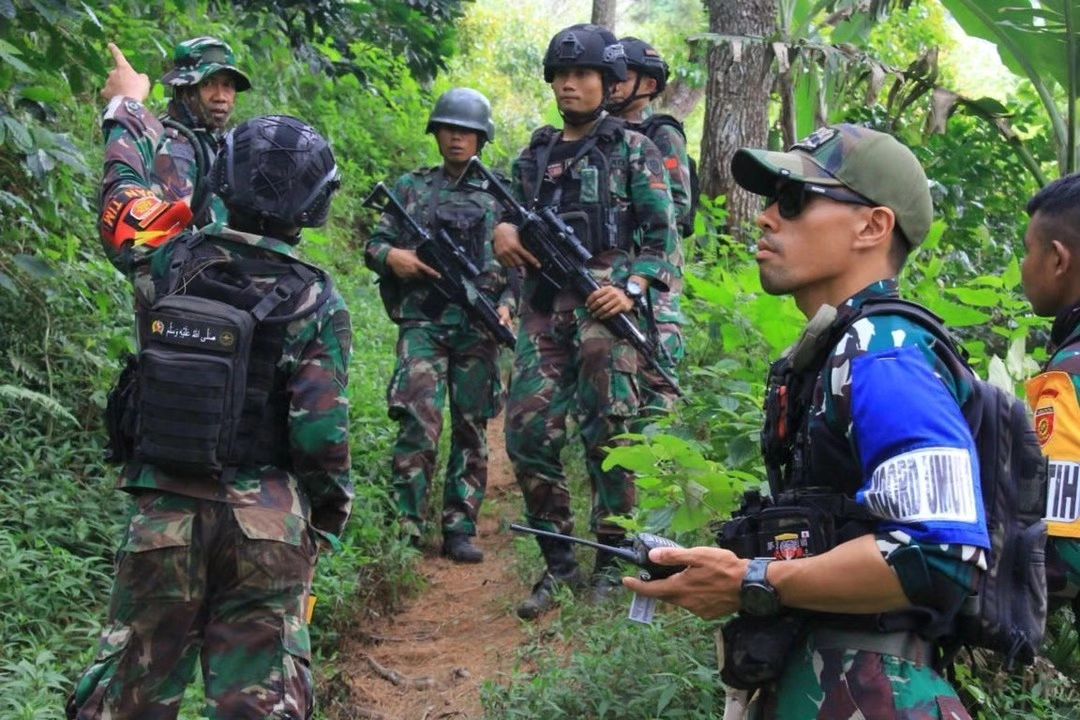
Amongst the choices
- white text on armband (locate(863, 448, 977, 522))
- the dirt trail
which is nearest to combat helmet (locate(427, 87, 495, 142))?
the dirt trail

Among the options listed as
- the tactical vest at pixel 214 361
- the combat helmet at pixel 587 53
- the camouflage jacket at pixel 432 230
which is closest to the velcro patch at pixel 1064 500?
the tactical vest at pixel 214 361

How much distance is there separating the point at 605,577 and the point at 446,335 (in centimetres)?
190

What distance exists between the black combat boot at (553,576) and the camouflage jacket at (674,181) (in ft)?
4.07

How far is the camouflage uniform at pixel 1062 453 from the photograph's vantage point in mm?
2973

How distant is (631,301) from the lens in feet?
19.1

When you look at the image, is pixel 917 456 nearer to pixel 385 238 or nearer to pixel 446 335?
pixel 446 335

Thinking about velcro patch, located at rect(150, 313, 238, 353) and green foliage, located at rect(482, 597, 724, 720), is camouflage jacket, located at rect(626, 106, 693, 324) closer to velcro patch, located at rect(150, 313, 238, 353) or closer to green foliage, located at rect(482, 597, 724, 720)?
green foliage, located at rect(482, 597, 724, 720)

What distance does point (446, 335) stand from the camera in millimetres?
6914

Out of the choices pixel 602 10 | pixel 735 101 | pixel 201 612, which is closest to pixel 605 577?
pixel 201 612

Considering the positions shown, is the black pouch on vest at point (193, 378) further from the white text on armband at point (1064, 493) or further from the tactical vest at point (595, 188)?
the tactical vest at point (595, 188)

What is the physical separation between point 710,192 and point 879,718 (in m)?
7.89

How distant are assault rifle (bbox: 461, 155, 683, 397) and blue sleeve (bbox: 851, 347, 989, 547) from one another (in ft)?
12.5

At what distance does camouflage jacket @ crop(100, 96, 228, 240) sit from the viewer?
4281 mm

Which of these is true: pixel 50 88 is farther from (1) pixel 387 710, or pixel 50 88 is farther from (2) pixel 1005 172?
(2) pixel 1005 172
